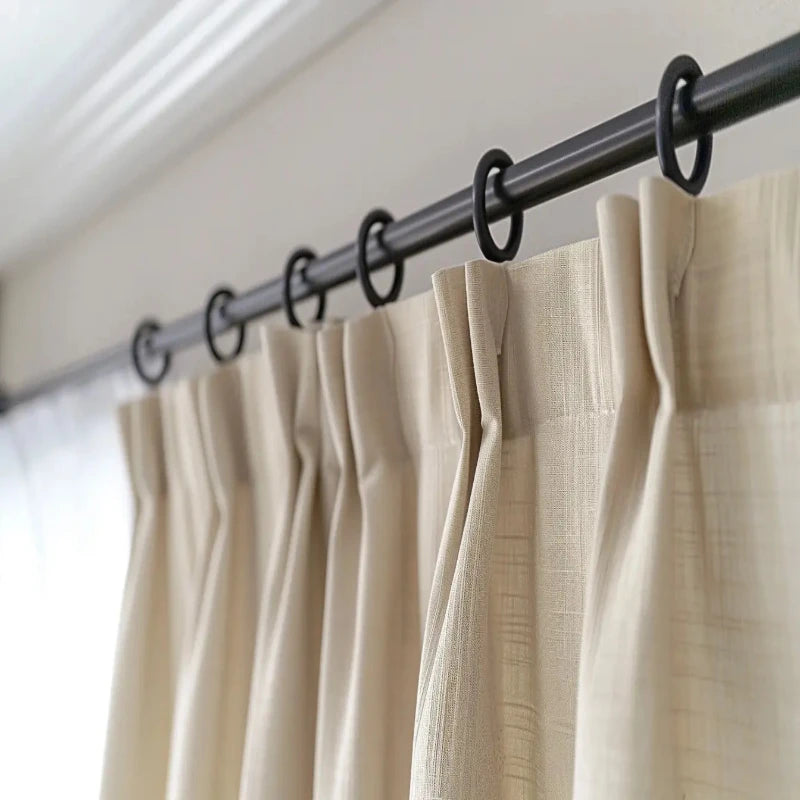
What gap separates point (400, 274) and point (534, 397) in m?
0.21

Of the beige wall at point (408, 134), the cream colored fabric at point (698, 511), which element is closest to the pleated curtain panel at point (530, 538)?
the cream colored fabric at point (698, 511)

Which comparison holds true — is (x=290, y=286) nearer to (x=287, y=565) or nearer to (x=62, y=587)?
(x=287, y=565)

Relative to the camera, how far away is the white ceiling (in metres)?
1.01

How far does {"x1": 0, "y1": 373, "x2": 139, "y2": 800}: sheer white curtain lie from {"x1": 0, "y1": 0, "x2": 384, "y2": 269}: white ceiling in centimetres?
36

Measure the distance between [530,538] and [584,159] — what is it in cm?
23

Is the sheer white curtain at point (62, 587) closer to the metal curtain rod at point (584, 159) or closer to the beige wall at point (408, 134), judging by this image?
the beige wall at point (408, 134)

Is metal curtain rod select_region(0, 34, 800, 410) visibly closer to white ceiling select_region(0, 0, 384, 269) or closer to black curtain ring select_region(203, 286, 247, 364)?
black curtain ring select_region(203, 286, 247, 364)

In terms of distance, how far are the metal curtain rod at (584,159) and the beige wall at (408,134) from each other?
0.38 ft

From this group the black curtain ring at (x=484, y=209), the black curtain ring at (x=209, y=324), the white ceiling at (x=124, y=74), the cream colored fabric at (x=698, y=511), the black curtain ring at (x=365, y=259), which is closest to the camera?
the cream colored fabric at (x=698, y=511)

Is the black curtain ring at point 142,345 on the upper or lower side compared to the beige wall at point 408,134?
lower

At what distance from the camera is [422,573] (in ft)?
2.05

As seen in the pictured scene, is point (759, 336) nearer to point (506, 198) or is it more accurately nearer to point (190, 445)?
point (506, 198)

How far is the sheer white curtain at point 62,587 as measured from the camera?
41.6 inches

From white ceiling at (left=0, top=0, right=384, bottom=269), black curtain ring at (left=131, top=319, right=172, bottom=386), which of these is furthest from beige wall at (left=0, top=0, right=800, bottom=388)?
black curtain ring at (left=131, top=319, right=172, bottom=386)
